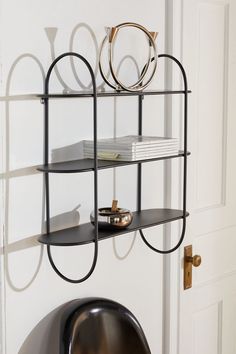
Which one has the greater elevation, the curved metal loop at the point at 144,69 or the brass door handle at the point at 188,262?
the curved metal loop at the point at 144,69

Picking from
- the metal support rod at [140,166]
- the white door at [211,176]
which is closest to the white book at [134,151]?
the metal support rod at [140,166]

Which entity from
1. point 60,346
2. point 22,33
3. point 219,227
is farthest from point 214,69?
point 60,346

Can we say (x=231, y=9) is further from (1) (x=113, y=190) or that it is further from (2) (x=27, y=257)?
(2) (x=27, y=257)

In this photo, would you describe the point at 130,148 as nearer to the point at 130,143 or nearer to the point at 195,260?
the point at 130,143

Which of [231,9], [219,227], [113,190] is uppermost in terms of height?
[231,9]

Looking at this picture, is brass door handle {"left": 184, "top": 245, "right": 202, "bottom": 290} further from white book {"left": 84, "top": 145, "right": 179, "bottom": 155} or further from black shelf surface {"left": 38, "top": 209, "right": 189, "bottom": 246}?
white book {"left": 84, "top": 145, "right": 179, "bottom": 155}

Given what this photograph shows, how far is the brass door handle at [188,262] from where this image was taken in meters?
2.71

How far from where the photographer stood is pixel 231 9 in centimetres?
285

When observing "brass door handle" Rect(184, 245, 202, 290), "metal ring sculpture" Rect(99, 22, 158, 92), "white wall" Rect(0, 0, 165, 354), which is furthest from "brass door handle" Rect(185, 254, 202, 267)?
"metal ring sculpture" Rect(99, 22, 158, 92)

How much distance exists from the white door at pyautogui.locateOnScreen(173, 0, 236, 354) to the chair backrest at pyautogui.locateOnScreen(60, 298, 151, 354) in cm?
46

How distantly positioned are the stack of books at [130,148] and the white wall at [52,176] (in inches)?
2.5

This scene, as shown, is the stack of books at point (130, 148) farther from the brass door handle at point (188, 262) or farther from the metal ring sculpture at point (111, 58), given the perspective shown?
the brass door handle at point (188, 262)

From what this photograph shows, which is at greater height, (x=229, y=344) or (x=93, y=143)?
(x=93, y=143)

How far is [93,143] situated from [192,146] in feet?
2.19
